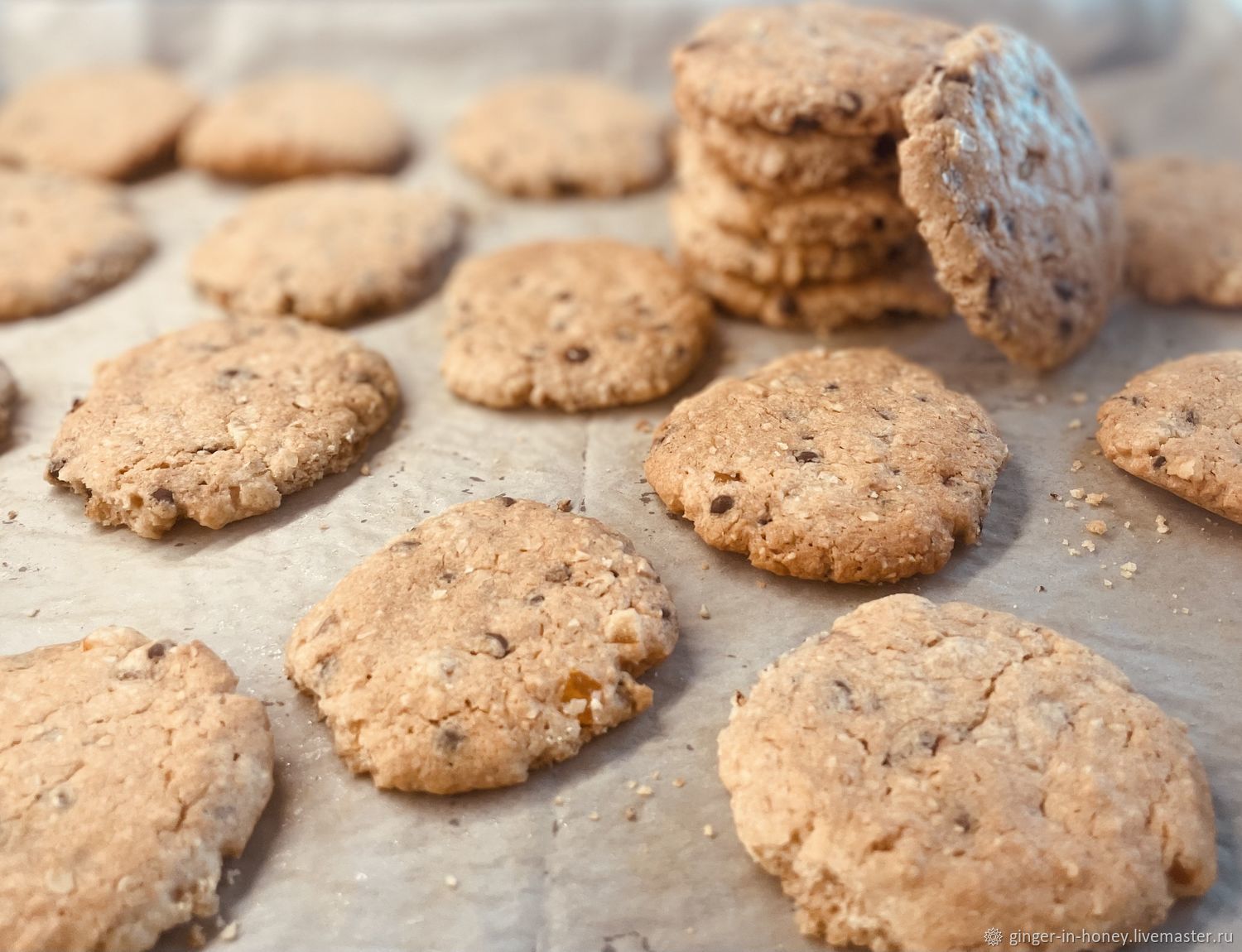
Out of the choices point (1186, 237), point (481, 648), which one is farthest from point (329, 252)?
point (1186, 237)

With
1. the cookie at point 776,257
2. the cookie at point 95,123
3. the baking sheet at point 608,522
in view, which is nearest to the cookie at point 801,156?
the cookie at point 776,257

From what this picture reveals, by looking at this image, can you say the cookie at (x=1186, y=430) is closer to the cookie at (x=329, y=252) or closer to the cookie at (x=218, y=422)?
the cookie at (x=218, y=422)

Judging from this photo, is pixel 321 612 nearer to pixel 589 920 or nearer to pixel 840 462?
pixel 589 920

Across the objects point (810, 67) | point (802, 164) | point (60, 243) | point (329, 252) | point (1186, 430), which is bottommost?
point (60, 243)

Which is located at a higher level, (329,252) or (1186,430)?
(1186,430)

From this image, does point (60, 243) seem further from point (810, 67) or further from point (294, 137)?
point (810, 67)

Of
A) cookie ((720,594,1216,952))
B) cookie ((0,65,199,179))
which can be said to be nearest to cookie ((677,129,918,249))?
cookie ((720,594,1216,952))
